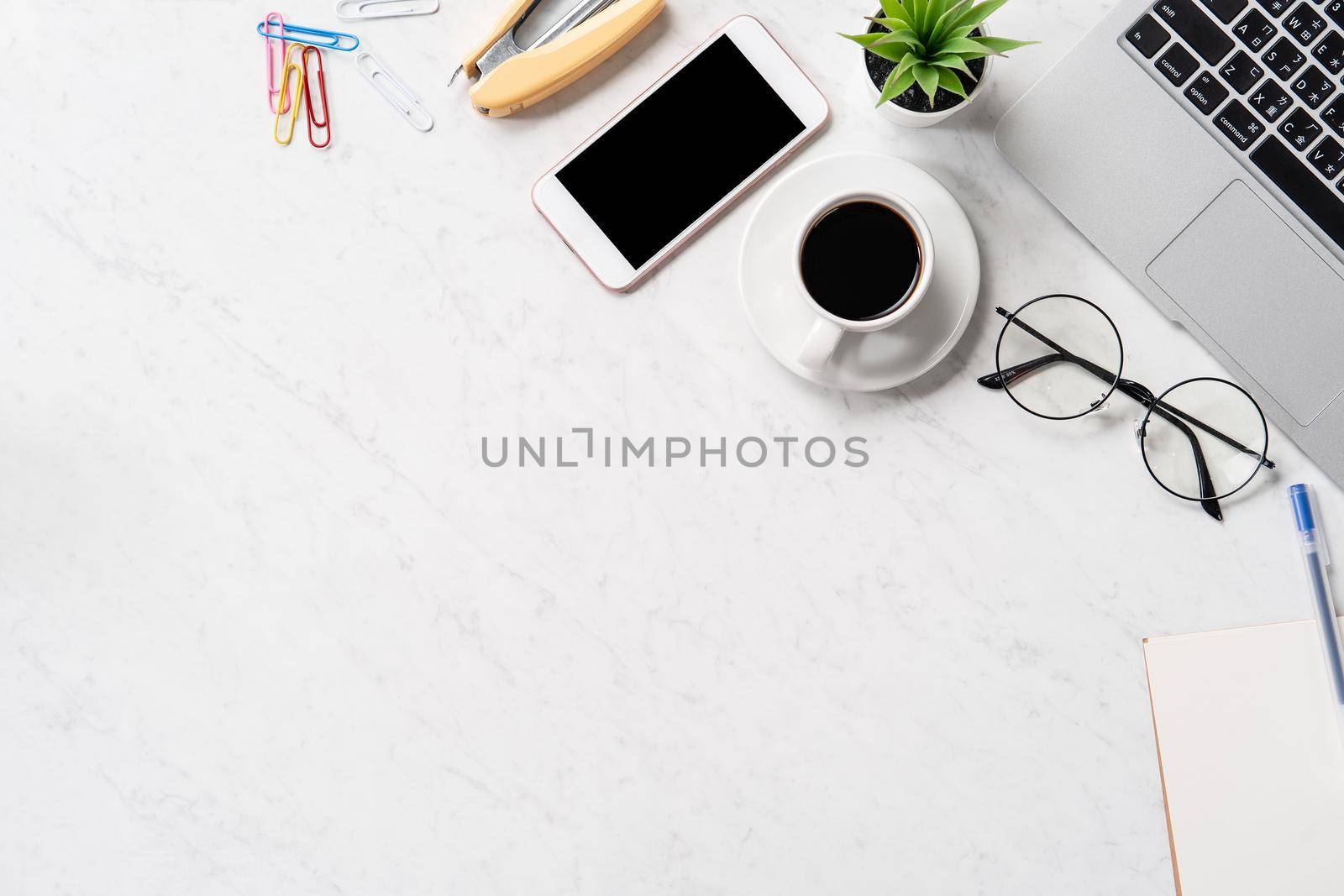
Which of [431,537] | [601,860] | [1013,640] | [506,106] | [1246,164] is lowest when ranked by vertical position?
[601,860]

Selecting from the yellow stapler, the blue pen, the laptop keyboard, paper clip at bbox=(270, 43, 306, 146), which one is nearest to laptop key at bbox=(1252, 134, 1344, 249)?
the laptop keyboard

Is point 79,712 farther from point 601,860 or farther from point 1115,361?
point 1115,361

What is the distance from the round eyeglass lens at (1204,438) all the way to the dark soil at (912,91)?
0.34m

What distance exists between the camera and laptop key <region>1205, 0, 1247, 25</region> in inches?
29.8

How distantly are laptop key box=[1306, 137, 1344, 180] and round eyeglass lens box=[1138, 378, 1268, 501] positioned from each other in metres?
0.19

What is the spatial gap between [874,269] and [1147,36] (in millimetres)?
311

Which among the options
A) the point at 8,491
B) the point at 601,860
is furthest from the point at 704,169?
the point at 8,491

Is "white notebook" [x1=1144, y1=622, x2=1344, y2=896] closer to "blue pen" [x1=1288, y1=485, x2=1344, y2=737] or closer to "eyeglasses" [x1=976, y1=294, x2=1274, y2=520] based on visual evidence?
"blue pen" [x1=1288, y1=485, x2=1344, y2=737]

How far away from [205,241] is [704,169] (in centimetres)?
51

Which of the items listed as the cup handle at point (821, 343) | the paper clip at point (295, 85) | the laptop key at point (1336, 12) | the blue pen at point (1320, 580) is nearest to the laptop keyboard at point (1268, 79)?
the laptop key at point (1336, 12)

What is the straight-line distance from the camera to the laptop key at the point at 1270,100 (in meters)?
0.76

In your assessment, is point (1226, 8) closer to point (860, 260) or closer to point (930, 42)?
point (930, 42)

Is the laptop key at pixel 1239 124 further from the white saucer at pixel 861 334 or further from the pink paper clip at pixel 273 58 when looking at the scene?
the pink paper clip at pixel 273 58

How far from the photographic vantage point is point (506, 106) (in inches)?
33.8
